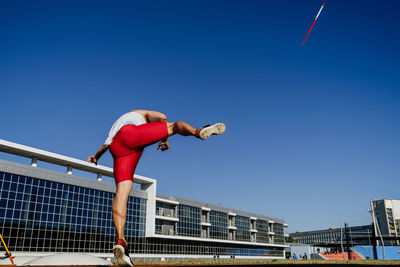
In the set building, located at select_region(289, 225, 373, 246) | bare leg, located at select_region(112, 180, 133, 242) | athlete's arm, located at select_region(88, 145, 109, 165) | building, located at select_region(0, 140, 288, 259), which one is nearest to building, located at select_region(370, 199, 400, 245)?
building, located at select_region(289, 225, 373, 246)

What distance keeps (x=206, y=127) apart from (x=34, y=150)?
43.2 meters

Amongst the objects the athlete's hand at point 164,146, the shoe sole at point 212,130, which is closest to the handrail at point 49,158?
the athlete's hand at point 164,146

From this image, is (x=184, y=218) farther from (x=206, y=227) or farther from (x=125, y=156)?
(x=125, y=156)

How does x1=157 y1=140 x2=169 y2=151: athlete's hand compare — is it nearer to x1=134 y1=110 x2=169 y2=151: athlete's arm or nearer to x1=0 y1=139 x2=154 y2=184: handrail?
x1=134 y1=110 x2=169 y2=151: athlete's arm

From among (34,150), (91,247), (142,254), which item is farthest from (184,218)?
(34,150)

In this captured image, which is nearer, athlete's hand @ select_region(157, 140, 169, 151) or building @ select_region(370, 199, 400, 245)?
athlete's hand @ select_region(157, 140, 169, 151)

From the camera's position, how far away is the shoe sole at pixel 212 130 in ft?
10.7

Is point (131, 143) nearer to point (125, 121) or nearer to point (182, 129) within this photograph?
point (125, 121)

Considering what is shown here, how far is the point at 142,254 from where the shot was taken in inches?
2067

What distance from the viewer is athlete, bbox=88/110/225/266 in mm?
3314

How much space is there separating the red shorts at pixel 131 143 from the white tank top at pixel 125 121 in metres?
0.05

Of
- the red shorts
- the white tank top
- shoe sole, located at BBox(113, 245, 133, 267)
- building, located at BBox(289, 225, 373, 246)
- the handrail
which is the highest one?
the handrail

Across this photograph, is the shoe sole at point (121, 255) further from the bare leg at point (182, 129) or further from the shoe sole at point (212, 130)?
the shoe sole at point (212, 130)

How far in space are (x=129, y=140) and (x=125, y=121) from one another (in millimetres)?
236
